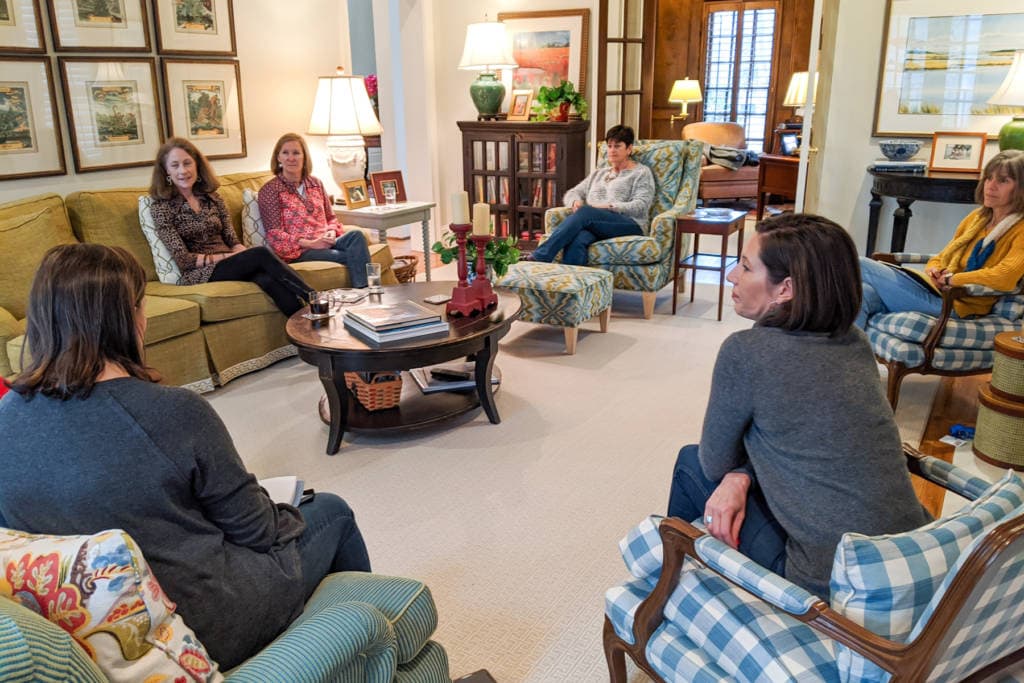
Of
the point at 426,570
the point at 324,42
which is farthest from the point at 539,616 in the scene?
the point at 324,42

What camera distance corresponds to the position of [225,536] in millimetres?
1452

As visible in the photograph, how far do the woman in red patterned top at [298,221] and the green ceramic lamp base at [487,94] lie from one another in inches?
82.8

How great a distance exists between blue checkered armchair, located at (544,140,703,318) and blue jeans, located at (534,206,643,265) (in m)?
0.07

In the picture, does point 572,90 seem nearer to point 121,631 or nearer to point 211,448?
point 211,448

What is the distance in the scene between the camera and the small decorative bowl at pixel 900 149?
511 centimetres

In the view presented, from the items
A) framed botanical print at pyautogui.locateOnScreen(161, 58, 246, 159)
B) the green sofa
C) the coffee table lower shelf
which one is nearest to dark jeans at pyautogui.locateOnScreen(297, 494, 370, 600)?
the coffee table lower shelf

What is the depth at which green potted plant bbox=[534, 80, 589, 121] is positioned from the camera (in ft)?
20.2

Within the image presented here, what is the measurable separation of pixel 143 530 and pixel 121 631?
0.90 ft

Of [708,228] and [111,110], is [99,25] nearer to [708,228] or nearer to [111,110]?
[111,110]

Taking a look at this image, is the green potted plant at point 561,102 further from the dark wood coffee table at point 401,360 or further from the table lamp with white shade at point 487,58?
the dark wood coffee table at point 401,360

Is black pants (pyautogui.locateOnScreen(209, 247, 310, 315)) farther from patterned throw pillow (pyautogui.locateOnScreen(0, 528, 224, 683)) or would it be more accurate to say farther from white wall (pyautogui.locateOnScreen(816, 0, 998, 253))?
white wall (pyautogui.locateOnScreen(816, 0, 998, 253))

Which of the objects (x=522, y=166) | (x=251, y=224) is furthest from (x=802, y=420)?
(x=522, y=166)

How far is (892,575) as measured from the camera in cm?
122

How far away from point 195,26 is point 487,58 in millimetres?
2214
